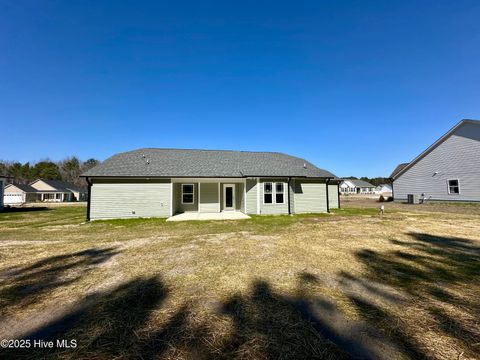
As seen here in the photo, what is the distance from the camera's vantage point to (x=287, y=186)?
52.0ft

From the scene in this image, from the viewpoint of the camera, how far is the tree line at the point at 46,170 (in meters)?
64.0

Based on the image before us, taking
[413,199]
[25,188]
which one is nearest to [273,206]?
[413,199]

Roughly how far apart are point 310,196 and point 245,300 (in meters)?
14.3

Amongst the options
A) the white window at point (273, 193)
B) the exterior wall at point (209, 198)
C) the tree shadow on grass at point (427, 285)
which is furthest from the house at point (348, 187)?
the tree shadow on grass at point (427, 285)

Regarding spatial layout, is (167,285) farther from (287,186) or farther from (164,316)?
(287,186)

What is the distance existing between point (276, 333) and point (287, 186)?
44.7ft

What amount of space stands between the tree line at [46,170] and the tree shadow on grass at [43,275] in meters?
70.0

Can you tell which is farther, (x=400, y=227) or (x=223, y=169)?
(x=223, y=169)

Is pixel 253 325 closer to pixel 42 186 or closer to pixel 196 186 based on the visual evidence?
pixel 196 186

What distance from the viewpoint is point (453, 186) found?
20688mm

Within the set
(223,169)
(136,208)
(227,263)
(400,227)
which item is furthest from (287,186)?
(227,263)

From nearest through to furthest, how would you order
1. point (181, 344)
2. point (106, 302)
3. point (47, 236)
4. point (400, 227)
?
point (181, 344), point (106, 302), point (47, 236), point (400, 227)

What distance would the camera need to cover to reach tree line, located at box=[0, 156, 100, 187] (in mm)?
64000

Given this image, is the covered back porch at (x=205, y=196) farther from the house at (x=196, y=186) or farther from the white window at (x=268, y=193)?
the white window at (x=268, y=193)
